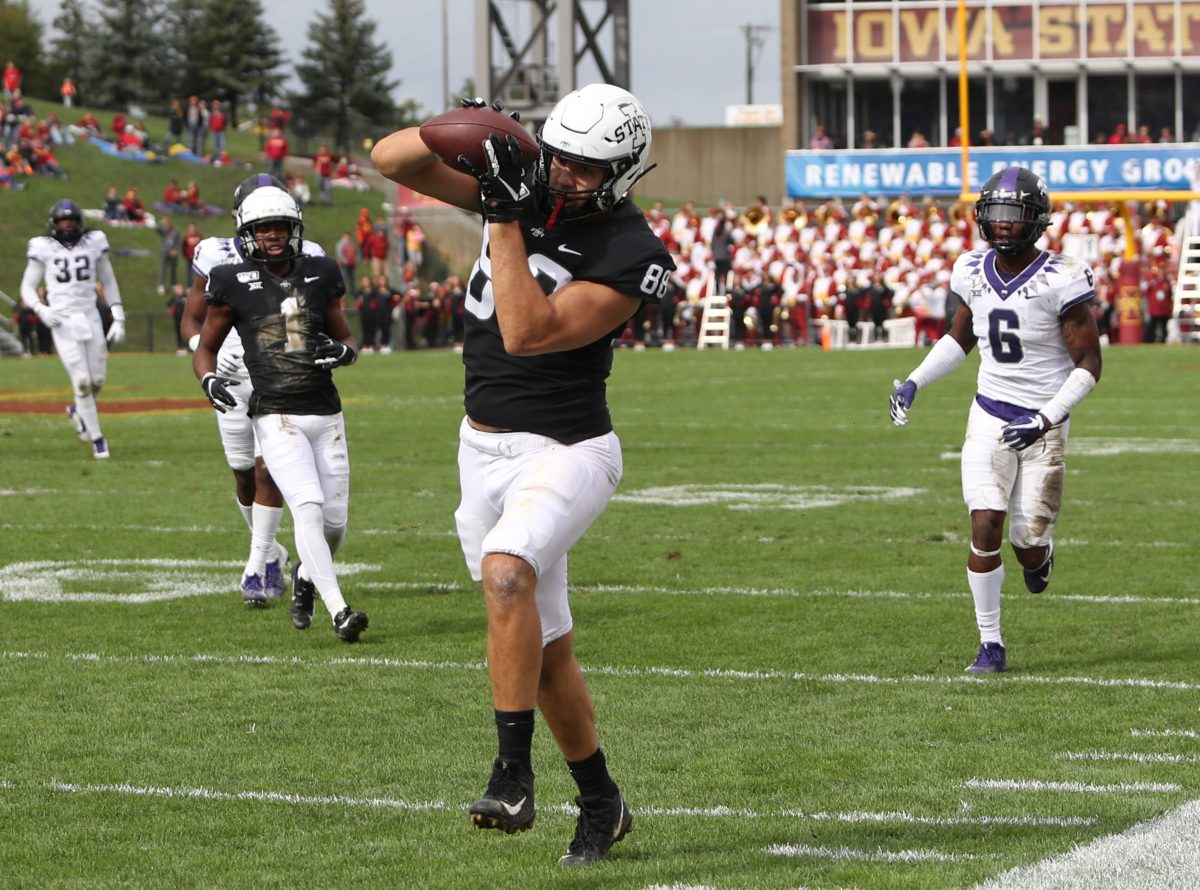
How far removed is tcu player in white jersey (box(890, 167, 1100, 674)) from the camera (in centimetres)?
717

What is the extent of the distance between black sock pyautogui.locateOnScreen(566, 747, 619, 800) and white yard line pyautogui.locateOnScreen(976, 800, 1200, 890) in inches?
33.9

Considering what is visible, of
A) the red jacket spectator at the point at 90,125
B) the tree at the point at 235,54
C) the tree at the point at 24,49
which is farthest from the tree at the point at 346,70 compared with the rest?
the red jacket spectator at the point at 90,125

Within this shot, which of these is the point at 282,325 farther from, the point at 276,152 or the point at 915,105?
the point at 915,105

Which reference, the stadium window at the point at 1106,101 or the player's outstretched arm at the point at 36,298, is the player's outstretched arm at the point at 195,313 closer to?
the player's outstretched arm at the point at 36,298

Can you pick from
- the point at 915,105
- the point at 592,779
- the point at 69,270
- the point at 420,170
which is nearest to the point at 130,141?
the point at 915,105

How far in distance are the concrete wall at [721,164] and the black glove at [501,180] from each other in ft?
149

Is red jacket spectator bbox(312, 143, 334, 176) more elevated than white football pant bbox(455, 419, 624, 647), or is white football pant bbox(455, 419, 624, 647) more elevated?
red jacket spectator bbox(312, 143, 334, 176)

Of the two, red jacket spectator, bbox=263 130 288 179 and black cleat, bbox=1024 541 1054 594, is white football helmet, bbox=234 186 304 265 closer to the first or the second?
black cleat, bbox=1024 541 1054 594

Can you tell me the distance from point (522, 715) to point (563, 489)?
52 centimetres

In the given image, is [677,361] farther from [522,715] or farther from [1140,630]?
[522,715]

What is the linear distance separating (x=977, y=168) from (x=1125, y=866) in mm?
38097

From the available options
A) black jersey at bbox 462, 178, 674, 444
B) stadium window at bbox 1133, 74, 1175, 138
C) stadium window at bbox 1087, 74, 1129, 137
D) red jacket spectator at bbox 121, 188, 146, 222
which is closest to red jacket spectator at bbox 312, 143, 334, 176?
red jacket spectator at bbox 121, 188, 146, 222

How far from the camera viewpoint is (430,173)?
475 cm

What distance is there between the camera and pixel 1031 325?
288 inches
